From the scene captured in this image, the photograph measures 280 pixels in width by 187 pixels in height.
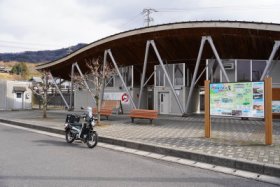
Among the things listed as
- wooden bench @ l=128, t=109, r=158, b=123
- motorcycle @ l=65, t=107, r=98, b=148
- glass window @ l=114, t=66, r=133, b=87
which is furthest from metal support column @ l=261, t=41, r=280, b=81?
motorcycle @ l=65, t=107, r=98, b=148

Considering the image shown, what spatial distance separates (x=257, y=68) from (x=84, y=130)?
1550cm

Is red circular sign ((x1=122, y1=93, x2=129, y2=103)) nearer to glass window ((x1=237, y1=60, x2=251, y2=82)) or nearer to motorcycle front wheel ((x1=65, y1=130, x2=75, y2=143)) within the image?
Answer: glass window ((x1=237, y1=60, x2=251, y2=82))

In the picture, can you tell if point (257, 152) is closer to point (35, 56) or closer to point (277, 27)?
point (277, 27)

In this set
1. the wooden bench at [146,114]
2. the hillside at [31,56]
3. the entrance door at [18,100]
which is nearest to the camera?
the wooden bench at [146,114]

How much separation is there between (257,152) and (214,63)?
15421mm

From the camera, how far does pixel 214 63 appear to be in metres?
22.8

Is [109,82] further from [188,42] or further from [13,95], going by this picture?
[13,95]

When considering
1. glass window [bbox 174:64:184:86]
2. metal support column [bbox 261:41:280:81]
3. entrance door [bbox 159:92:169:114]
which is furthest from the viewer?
entrance door [bbox 159:92:169:114]

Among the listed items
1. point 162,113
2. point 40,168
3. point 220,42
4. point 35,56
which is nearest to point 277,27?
point 220,42

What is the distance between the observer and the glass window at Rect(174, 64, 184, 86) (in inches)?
973

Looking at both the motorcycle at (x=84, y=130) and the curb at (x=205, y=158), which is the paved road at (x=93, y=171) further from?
the motorcycle at (x=84, y=130)

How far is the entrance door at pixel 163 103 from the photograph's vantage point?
83.1ft

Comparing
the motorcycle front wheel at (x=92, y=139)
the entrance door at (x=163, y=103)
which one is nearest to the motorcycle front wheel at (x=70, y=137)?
the motorcycle front wheel at (x=92, y=139)

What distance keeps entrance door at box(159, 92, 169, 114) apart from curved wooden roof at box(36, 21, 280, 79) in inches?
126
